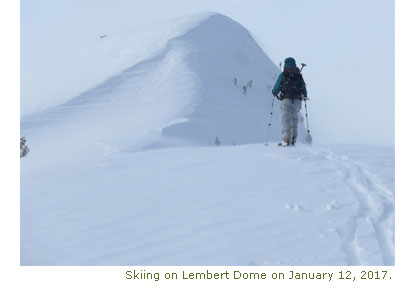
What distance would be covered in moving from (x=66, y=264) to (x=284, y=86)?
6.81m

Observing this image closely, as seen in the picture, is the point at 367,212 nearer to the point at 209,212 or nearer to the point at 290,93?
the point at 209,212

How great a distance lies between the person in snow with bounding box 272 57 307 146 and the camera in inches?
466

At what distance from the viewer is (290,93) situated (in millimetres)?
11852

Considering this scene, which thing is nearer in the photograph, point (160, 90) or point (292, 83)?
point (292, 83)

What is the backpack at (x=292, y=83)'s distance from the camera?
1183 centimetres

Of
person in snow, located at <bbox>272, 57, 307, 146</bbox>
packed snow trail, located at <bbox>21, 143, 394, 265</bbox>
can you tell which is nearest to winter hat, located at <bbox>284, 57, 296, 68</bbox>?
person in snow, located at <bbox>272, 57, 307, 146</bbox>

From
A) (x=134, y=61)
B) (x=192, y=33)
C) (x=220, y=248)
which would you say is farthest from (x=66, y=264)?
(x=192, y=33)

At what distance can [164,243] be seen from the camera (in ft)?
21.4

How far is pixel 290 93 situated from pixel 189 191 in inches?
167

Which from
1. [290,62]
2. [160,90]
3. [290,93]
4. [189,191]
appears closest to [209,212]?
[189,191]

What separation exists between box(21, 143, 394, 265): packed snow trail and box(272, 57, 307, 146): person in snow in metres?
1.34

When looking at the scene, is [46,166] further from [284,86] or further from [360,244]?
[360,244]

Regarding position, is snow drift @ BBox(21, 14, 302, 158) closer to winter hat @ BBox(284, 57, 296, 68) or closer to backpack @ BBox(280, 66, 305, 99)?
backpack @ BBox(280, 66, 305, 99)

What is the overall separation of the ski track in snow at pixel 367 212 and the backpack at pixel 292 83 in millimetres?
2010
